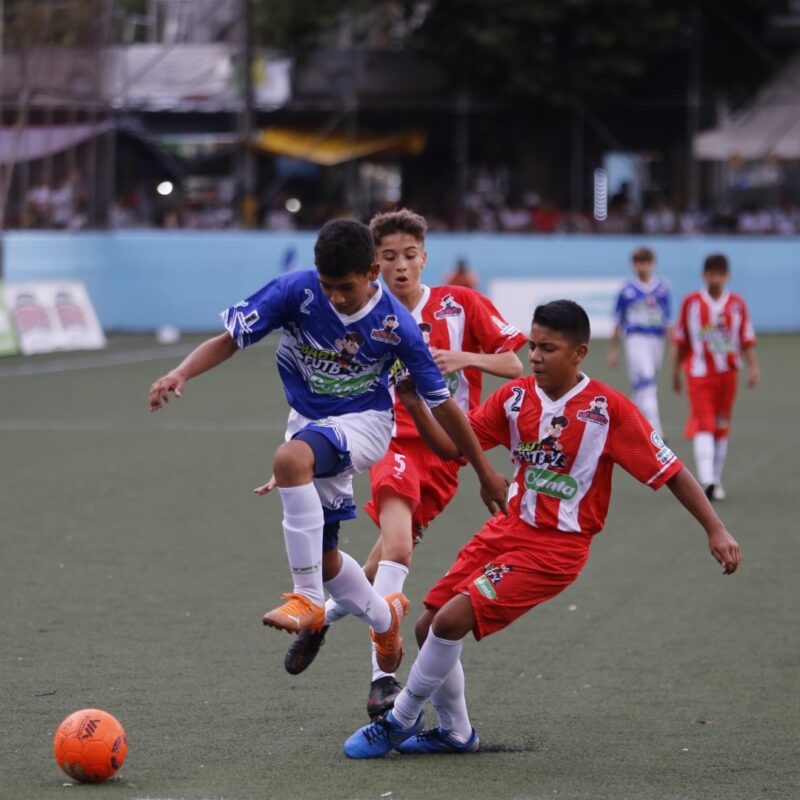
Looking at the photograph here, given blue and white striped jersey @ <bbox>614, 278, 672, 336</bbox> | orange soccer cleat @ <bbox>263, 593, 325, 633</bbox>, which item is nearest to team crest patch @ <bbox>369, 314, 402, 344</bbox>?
orange soccer cleat @ <bbox>263, 593, 325, 633</bbox>

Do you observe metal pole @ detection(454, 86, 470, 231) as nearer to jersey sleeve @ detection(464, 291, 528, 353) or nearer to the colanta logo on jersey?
jersey sleeve @ detection(464, 291, 528, 353)

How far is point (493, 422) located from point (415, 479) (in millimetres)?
947

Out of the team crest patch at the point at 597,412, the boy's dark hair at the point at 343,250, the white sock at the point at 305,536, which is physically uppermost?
the boy's dark hair at the point at 343,250

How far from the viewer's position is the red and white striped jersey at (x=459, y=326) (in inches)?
279

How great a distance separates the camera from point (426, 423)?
6.18m

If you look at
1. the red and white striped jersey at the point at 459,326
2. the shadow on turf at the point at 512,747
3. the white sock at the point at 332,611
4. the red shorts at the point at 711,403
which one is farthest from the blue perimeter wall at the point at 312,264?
the shadow on turf at the point at 512,747

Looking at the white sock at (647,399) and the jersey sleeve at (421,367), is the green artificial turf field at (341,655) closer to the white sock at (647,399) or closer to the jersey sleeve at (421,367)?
the jersey sleeve at (421,367)

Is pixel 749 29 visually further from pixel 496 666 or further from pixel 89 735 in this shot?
pixel 89 735

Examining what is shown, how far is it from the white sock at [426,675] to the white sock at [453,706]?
85 mm

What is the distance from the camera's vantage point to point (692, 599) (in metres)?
9.05

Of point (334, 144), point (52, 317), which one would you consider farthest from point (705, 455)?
point (334, 144)

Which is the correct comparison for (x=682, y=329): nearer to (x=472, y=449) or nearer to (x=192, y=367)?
(x=472, y=449)

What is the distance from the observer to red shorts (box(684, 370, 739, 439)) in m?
13.0

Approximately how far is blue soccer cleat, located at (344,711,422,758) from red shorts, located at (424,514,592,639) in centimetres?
48
